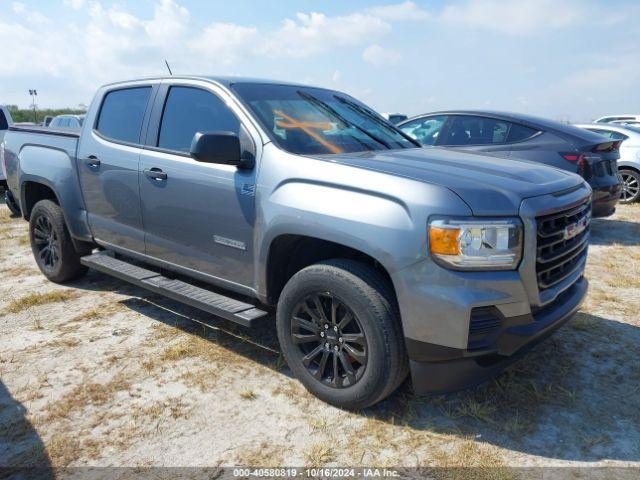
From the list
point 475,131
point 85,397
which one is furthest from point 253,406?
point 475,131

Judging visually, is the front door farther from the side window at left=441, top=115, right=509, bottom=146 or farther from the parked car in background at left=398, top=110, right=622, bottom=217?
the side window at left=441, top=115, right=509, bottom=146

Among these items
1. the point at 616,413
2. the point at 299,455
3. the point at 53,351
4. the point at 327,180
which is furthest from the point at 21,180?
the point at 616,413

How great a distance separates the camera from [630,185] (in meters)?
9.30

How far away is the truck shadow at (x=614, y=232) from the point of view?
6.79 metres

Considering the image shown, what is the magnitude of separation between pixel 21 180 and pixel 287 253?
349 centimetres

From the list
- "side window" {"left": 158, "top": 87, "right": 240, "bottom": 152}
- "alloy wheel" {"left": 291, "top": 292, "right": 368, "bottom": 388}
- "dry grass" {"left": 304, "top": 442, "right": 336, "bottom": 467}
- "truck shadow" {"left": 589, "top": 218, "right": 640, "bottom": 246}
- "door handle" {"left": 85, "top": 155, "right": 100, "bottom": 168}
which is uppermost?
"side window" {"left": 158, "top": 87, "right": 240, "bottom": 152}

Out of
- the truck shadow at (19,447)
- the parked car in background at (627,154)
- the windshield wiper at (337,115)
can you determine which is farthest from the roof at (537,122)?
the truck shadow at (19,447)

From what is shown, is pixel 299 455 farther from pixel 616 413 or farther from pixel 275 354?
pixel 616 413

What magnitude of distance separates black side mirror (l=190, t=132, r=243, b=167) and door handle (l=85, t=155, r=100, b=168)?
1639 millimetres

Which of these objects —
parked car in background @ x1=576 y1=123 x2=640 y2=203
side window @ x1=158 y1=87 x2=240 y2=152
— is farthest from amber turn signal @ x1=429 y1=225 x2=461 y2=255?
parked car in background @ x1=576 y1=123 x2=640 y2=203

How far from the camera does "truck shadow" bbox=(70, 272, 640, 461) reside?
2648mm

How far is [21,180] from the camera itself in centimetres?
514

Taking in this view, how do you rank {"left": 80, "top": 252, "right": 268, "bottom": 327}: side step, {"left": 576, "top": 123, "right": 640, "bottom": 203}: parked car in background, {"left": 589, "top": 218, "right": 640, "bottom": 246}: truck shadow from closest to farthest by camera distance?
1. {"left": 80, "top": 252, "right": 268, "bottom": 327}: side step
2. {"left": 589, "top": 218, "right": 640, "bottom": 246}: truck shadow
3. {"left": 576, "top": 123, "right": 640, "bottom": 203}: parked car in background

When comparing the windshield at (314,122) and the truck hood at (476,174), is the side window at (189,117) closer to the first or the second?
the windshield at (314,122)
